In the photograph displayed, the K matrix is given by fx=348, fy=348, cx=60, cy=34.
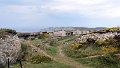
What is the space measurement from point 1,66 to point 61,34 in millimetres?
34957

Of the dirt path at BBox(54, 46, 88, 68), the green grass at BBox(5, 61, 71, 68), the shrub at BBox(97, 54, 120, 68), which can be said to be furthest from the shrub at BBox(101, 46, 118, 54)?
the green grass at BBox(5, 61, 71, 68)

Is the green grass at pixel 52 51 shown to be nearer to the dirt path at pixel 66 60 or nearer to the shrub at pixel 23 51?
the dirt path at pixel 66 60

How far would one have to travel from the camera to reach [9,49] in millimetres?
44781

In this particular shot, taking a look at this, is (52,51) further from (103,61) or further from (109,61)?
(109,61)

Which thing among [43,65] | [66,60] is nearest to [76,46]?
[66,60]

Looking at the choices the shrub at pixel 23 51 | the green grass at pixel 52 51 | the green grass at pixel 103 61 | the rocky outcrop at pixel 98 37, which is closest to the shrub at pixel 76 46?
the rocky outcrop at pixel 98 37

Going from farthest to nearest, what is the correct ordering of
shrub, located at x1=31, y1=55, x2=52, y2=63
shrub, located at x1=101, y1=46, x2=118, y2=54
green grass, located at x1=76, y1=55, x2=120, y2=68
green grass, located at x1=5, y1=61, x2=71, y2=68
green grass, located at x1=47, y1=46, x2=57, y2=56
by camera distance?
green grass, located at x1=47, y1=46, x2=57, y2=56 → shrub, located at x1=101, y1=46, x2=118, y2=54 → shrub, located at x1=31, y1=55, x2=52, y2=63 → green grass, located at x1=76, y1=55, x2=120, y2=68 → green grass, located at x1=5, y1=61, x2=71, y2=68

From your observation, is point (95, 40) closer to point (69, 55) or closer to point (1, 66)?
point (69, 55)

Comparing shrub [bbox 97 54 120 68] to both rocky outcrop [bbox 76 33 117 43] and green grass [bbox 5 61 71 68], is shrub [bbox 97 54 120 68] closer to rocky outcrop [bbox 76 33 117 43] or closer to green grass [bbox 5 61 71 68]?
green grass [bbox 5 61 71 68]

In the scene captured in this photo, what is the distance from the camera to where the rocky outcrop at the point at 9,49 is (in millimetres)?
42475

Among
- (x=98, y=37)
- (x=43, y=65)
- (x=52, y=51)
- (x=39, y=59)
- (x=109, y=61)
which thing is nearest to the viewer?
(x=43, y=65)

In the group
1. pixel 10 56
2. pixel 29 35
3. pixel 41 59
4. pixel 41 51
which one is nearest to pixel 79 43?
pixel 41 51

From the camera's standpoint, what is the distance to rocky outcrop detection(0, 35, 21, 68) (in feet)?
139

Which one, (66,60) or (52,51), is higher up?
(52,51)
